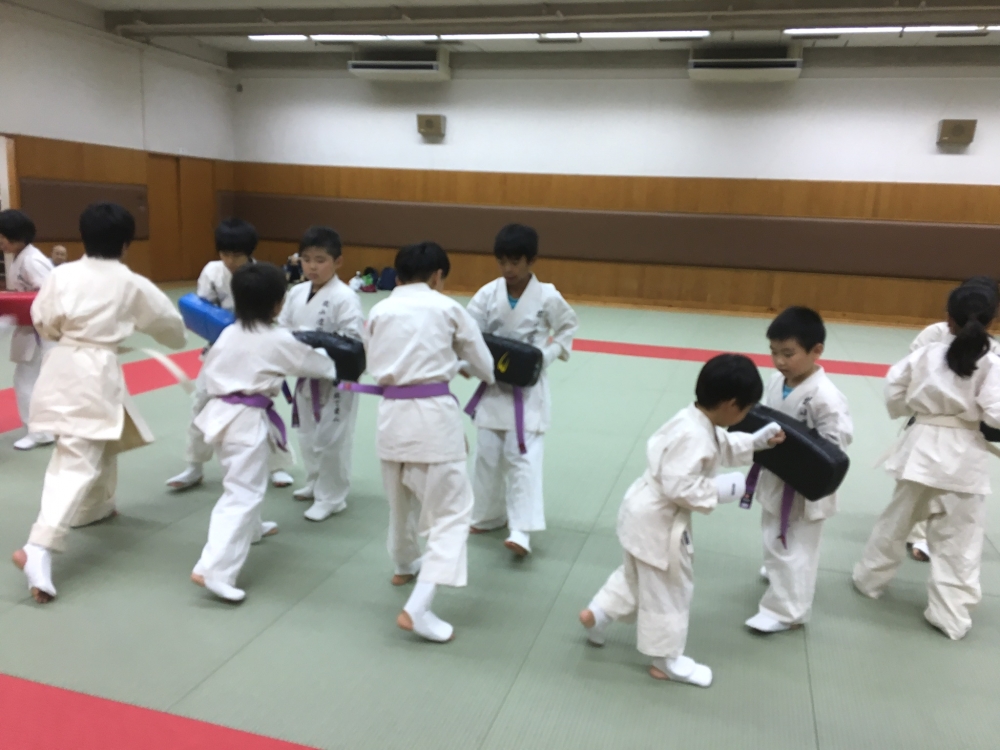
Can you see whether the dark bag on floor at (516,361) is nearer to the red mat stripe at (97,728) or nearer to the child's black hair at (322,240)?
the child's black hair at (322,240)

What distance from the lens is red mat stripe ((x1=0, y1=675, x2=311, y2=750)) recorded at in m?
1.90

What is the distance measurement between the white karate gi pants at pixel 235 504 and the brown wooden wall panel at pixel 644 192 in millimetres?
9461

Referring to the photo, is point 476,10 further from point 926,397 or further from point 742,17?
point 926,397

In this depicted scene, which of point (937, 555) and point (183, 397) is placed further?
point (183, 397)

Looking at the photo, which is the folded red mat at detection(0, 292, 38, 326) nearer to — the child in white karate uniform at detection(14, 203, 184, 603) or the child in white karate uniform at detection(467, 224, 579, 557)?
the child in white karate uniform at detection(14, 203, 184, 603)

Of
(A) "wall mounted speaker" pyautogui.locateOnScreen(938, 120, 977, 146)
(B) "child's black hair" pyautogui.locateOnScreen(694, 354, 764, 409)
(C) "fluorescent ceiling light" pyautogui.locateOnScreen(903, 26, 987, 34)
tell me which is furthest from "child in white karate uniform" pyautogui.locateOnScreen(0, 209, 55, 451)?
(A) "wall mounted speaker" pyautogui.locateOnScreen(938, 120, 977, 146)

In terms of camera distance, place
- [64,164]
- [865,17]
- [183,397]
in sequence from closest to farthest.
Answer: [183,397] < [865,17] < [64,164]

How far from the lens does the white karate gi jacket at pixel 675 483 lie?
208 cm

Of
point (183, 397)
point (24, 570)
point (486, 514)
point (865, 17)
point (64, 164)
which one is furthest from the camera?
point (64, 164)

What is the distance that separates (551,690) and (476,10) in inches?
349

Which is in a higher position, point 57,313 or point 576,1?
point 576,1

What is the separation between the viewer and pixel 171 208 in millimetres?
11484

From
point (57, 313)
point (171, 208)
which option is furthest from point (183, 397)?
point (171, 208)

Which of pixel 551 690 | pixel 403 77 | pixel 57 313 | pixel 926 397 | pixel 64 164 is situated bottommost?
pixel 551 690
